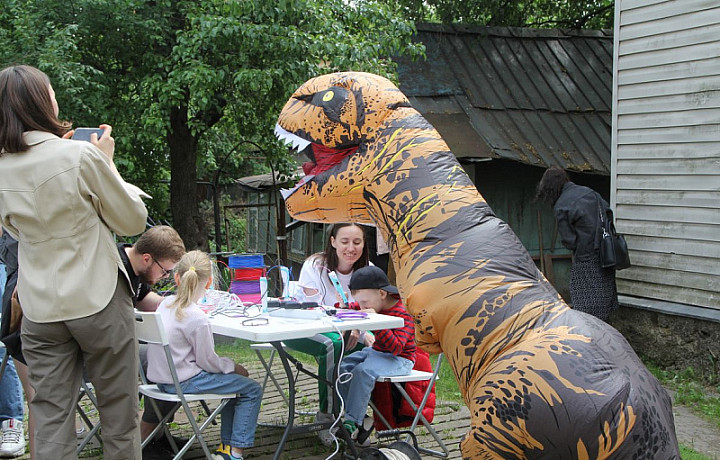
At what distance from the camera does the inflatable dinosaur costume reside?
2.20 metres

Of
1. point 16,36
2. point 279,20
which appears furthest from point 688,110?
point 16,36

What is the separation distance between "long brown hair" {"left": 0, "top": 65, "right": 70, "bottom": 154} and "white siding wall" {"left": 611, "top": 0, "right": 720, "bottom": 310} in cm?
604

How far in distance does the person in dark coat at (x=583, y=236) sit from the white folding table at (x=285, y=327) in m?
3.39

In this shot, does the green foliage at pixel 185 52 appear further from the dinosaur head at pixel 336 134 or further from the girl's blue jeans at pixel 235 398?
the dinosaur head at pixel 336 134

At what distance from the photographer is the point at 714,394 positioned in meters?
6.68

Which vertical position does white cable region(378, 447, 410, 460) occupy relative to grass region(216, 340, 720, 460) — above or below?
above

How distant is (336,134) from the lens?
276 cm

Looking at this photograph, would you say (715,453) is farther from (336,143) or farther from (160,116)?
(160,116)

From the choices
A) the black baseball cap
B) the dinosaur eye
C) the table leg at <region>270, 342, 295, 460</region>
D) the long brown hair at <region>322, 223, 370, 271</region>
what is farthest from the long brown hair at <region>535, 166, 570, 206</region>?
the dinosaur eye

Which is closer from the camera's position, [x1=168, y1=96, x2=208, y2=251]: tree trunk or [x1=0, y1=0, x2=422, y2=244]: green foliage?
→ [x1=0, y1=0, x2=422, y2=244]: green foliage

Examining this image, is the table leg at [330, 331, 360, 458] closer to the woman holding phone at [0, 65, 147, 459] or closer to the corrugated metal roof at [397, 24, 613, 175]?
the woman holding phone at [0, 65, 147, 459]

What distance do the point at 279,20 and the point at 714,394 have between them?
5.63 m

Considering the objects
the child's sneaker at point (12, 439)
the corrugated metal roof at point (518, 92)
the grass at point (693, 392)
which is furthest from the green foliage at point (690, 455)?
the corrugated metal roof at point (518, 92)

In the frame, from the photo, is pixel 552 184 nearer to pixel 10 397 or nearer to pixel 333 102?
pixel 333 102
